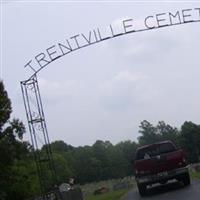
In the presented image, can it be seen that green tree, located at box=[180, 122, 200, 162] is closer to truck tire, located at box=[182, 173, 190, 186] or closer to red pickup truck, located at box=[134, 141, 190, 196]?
truck tire, located at box=[182, 173, 190, 186]

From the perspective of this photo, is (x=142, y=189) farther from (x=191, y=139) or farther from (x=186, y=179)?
(x=191, y=139)

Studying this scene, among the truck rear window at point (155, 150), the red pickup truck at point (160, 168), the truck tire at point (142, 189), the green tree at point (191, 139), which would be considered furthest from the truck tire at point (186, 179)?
the green tree at point (191, 139)

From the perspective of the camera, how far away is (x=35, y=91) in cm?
2312

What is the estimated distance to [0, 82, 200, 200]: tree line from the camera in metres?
35.7

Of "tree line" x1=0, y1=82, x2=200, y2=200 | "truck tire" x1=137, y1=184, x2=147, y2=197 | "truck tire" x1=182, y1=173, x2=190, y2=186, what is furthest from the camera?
"tree line" x1=0, y1=82, x2=200, y2=200

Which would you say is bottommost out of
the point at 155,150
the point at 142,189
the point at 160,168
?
the point at 142,189

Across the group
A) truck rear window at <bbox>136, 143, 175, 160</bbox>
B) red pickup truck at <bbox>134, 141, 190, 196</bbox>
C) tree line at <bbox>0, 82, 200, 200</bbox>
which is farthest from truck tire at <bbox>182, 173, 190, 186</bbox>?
tree line at <bbox>0, 82, 200, 200</bbox>

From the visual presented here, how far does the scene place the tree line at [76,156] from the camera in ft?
117

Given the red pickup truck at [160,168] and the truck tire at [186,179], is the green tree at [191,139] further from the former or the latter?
Result: the red pickup truck at [160,168]

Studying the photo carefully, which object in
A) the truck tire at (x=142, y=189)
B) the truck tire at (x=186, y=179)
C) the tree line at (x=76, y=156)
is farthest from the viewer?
the tree line at (x=76, y=156)

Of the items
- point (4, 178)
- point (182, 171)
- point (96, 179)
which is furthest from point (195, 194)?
point (96, 179)

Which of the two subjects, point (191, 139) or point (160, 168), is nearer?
point (160, 168)

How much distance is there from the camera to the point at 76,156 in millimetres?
123875

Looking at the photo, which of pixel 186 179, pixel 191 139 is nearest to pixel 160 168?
pixel 186 179
